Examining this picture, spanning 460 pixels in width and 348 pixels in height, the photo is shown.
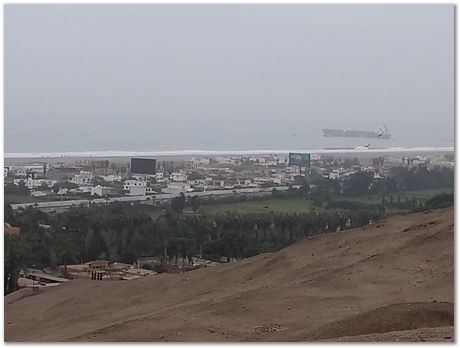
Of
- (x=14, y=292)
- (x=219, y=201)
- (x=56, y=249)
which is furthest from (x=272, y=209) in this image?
(x=14, y=292)

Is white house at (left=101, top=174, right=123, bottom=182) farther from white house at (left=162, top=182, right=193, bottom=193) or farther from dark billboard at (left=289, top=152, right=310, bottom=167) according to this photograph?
dark billboard at (left=289, top=152, right=310, bottom=167)

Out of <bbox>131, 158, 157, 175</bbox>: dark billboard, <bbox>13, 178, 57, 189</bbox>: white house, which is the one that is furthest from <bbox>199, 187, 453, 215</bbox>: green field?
<bbox>13, 178, 57, 189</bbox>: white house

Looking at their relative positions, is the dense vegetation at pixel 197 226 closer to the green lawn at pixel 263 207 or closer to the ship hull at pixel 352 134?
the green lawn at pixel 263 207

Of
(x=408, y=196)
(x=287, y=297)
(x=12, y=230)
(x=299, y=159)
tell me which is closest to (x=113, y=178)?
(x=12, y=230)

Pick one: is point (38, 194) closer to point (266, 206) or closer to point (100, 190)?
point (100, 190)

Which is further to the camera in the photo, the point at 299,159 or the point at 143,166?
Result: the point at 299,159

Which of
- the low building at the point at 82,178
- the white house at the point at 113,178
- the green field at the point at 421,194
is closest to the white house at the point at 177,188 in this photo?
the white house at the point at 113,178

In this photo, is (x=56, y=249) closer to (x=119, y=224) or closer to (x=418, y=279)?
(x=119, y=224)
